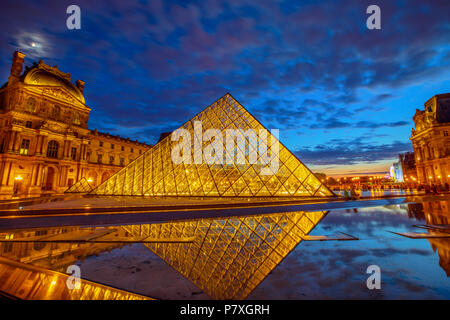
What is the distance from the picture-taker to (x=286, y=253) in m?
2.90

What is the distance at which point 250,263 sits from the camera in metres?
2.60

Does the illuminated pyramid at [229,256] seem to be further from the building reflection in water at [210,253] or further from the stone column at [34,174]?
the stone column at [34,174]

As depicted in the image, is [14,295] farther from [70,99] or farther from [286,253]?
[70,99]

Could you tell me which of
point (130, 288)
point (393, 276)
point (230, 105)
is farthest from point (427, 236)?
point (230, 105)

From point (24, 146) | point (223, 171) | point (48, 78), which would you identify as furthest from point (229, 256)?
point (48, 78)

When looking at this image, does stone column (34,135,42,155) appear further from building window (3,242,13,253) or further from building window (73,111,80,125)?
building window (3,242,13,253)

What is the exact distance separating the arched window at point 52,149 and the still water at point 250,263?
32.5 m

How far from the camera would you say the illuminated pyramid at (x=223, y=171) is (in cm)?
1384

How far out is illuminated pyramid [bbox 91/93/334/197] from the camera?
13.8m

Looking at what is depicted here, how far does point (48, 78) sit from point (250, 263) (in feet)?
131

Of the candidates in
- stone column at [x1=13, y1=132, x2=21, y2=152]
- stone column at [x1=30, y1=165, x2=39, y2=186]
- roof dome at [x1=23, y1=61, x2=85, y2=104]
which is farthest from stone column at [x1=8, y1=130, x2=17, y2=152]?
roof dome at [x1=23, y1=61, x2=85, y2=104]

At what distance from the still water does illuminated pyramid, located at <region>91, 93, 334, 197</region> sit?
32.6 ft

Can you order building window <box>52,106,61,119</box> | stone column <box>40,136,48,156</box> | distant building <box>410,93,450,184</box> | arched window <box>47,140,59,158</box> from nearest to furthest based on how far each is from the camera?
stone column <box>40,136,48,156</box> → arched window <box>47,140,59,158</box> → building window <box>52,106,61,119</box> → distant building <box>410,93,450,184</box>

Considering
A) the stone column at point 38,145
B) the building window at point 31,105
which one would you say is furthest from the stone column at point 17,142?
the building window at point 31,105
